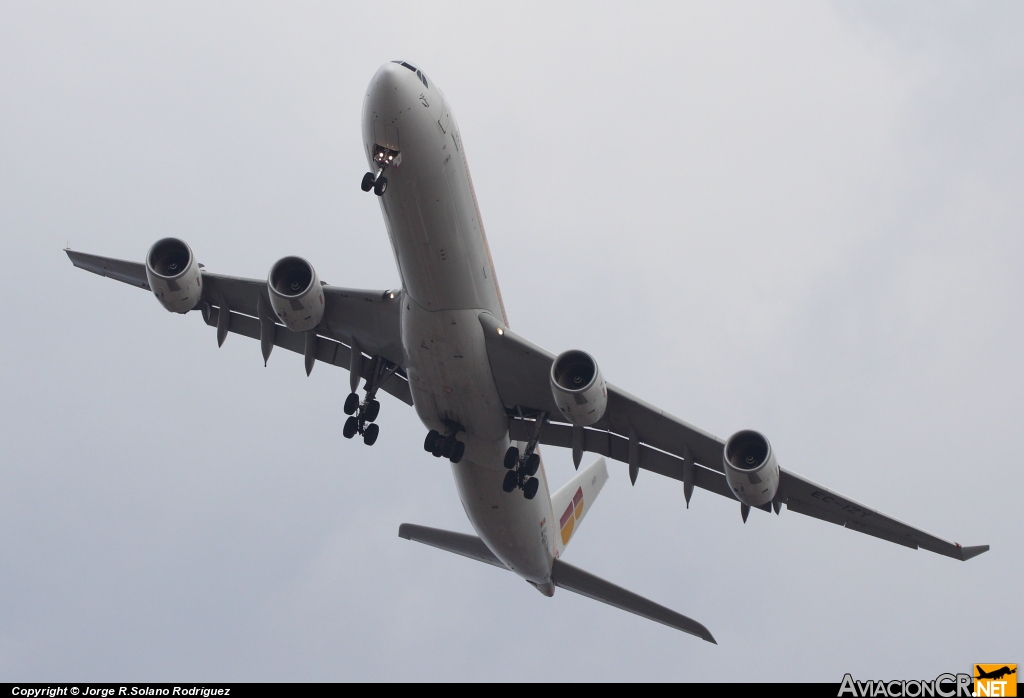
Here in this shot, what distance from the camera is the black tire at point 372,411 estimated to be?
2362cm

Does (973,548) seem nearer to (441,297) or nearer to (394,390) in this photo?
(441,297)

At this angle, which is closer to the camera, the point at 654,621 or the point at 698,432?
the point at 698,432

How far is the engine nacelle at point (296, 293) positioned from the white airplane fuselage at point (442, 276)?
206cm

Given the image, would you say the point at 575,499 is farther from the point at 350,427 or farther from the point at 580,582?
the point at 350,427

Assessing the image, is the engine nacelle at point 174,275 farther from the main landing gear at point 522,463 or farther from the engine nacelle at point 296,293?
the main landing gear at point 522,463

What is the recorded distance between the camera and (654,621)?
2598cm

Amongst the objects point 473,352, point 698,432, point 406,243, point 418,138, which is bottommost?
point 698,432

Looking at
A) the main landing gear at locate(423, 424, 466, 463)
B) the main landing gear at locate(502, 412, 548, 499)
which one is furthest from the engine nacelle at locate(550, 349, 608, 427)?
the main landing gear at locate(423, 424, 466, 463)

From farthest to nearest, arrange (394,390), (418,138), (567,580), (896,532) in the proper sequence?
1. (567,580)
2. (394,390)
3. (896,532)
4. (418,138)

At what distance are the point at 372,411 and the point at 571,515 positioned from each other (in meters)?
9.24

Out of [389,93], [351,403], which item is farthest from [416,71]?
[351,403]

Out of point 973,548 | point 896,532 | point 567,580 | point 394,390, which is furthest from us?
point 567,580

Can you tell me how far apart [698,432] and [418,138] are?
366 inches

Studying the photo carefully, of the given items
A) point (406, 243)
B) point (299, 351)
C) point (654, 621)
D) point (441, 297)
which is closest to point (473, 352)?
point (441, 297)
